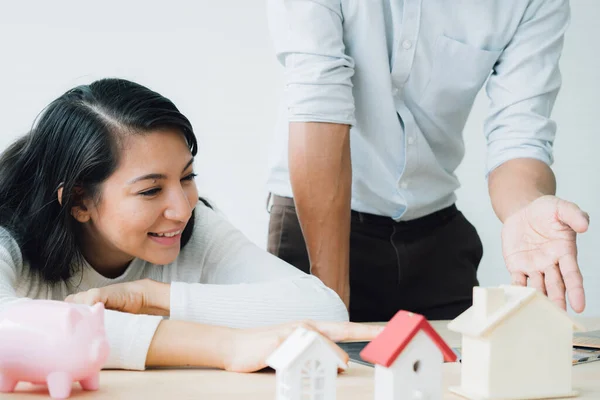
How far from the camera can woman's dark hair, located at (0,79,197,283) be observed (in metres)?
1.33

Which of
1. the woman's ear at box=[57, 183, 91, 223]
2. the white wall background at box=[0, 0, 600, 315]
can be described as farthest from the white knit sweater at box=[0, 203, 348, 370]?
the white wall background at box=[0, 0, 600, 315]

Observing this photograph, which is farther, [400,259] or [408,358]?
[400,259]

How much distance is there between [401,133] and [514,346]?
2.87 feet

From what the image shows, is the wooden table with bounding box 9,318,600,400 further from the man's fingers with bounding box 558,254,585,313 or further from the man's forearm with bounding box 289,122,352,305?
the man's forearm with bounding box 289,122,352,305

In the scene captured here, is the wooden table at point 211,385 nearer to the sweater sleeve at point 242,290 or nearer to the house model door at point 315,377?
the house model door at point 315,377

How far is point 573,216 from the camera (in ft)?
3.56

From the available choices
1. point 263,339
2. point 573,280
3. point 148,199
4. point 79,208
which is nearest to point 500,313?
point 263,339

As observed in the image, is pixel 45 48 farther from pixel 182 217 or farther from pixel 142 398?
pixel 142 398

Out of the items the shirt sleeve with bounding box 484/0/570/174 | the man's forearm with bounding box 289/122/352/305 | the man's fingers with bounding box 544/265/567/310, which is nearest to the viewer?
the man's fingers with bounding box 544/265/567/310

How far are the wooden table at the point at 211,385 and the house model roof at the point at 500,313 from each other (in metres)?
0.09

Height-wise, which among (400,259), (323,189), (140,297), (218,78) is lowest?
(140,297)

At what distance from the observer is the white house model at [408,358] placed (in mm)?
703

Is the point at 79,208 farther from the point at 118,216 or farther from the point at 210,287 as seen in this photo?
the point at 210,287

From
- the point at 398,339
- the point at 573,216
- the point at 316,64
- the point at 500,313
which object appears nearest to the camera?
the point at 398,339
